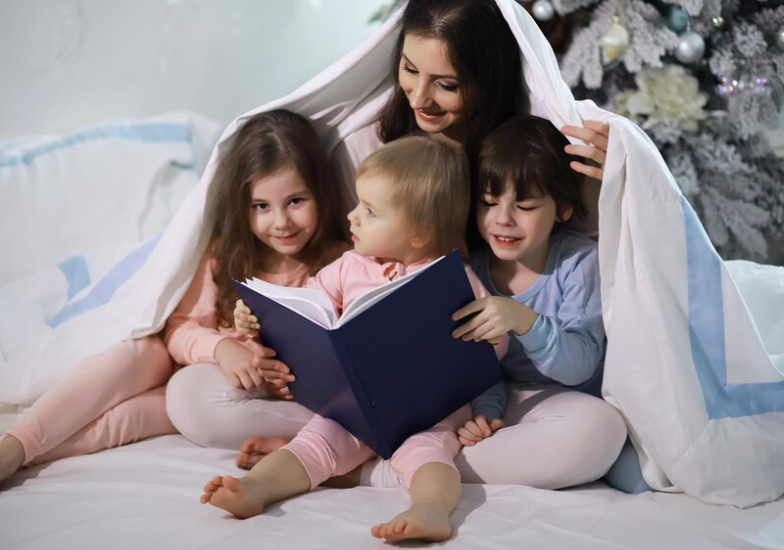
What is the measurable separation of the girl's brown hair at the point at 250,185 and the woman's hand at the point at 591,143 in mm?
450

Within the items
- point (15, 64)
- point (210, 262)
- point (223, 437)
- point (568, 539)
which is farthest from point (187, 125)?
point (568, 539)

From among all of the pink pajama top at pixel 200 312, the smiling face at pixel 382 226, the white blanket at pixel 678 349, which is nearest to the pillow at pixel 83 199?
the pink pajama top at pixel 200 312

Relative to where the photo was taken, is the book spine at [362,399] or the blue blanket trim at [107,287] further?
the blue blanket trim at [107,287]

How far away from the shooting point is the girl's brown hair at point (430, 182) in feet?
4.09

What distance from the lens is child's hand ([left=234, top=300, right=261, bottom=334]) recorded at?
126 centimetres

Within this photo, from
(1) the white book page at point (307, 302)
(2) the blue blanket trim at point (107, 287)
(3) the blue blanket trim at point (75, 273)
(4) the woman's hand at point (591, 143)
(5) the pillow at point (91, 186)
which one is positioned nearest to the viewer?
(1) the white book page at point (307, 302)

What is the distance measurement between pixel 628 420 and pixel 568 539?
240 mm

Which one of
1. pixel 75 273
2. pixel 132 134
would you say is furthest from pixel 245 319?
pixel 132 134

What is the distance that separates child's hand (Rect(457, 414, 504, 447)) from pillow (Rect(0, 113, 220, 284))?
1.00m

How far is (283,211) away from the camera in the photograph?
146 centimetres

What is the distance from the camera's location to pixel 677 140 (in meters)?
2.09

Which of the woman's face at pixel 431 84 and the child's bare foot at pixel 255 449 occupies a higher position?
the woman's face at pixel 431 84

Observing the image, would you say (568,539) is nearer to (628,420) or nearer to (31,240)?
(628,420)

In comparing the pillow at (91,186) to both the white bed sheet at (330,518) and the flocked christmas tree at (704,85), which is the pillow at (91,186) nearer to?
the white bed sheet at (330,518)
